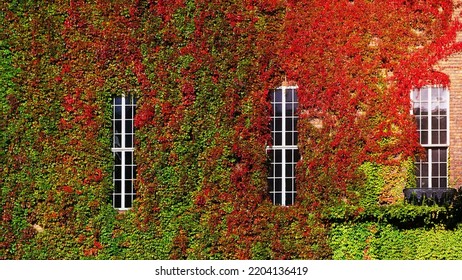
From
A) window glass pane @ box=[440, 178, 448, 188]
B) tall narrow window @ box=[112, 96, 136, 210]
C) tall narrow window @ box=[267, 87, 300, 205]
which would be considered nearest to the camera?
window glass pane @ box=[440, 178, 448, 188]

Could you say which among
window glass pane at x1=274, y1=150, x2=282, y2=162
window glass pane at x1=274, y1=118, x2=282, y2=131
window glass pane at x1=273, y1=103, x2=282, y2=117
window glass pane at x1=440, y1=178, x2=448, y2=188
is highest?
window glass pane at x1=273, y1=103, x2=282, y2=117

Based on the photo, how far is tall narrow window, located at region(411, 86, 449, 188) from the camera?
15602 millimetres

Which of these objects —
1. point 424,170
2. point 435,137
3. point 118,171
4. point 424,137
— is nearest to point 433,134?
point 435,137

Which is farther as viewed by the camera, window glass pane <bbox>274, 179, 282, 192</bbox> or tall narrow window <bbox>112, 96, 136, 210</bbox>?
tall narrow window <bbox>112, 96, 136, 210</bbox>

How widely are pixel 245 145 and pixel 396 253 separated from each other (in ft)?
12.5

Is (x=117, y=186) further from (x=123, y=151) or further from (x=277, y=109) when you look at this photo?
(x=277, y=109)

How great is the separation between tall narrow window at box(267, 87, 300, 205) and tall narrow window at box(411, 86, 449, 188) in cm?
254

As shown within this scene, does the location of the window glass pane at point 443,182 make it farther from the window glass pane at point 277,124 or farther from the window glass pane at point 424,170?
the window glass pane at point 277,124

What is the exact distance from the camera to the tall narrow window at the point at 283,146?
15992 mm

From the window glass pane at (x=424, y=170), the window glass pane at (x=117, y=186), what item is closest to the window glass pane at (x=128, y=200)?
the window glass pane at (x=117, y=186)

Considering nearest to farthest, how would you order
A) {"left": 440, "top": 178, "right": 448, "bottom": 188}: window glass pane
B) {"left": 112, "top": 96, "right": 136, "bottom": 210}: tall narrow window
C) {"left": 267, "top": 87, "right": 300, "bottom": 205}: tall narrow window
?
{"left": 440, "top": 178, "right": 448, "bottom": 188}: window glass pane, {"left": 267, "top": 87, "right": 300, "bottom": 205}: tall narrow window, {"left": 112, "top": 96, "right": 136, "bottom": 210}: tall narrow window

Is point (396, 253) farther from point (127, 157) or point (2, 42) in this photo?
point (2, 42)

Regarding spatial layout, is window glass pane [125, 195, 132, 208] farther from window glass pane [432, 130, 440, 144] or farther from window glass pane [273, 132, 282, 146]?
window glass pane [432, 130, 440, 144]

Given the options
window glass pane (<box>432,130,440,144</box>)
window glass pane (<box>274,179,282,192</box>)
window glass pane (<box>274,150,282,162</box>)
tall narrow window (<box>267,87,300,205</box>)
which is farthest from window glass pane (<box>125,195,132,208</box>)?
window glass pane (<box>432,130,440,144</box>)
